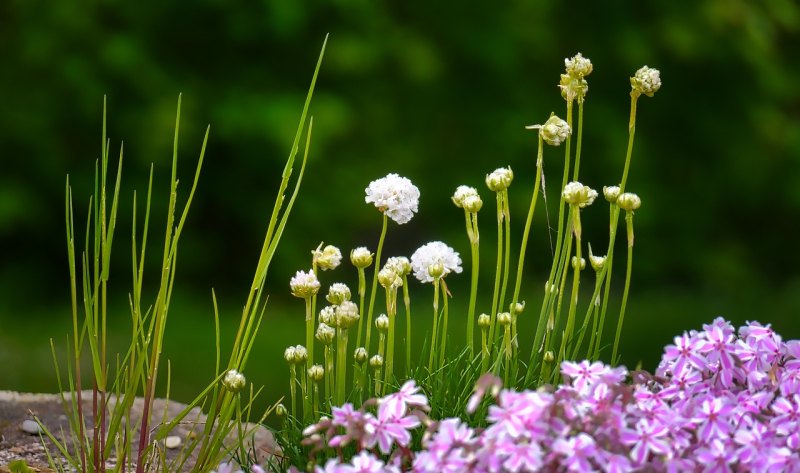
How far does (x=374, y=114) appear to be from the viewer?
6273mm

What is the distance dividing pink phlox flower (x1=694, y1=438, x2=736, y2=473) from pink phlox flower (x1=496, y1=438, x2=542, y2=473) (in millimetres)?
299

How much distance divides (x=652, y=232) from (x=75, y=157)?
12.7ft

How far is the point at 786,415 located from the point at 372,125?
4.80 metres

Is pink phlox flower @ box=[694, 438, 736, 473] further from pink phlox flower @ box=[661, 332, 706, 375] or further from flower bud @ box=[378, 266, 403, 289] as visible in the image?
flower bud @ box=[378, 266, 403, 289]

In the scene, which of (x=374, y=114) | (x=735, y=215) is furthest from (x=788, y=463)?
(x=735, y=215)

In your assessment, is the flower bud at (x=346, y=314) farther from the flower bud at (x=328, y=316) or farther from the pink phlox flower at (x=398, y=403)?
the pink phlox flower at (x=398, y=403)

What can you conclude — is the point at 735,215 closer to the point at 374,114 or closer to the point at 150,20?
the point at 374,114

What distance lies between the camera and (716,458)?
1.54 metres

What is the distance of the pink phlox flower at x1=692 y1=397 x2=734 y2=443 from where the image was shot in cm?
159

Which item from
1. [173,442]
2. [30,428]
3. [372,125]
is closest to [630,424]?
[173,442]

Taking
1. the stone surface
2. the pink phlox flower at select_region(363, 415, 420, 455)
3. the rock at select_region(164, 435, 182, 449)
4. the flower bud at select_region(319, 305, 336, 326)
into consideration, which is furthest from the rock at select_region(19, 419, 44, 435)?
the pink phlox flower at select_region(363, 415, 420, 455)

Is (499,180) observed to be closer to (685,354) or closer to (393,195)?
(393,195)

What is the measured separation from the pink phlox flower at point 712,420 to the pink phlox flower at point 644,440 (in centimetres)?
10

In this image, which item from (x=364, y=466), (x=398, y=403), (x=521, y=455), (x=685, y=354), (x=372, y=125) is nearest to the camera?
(x=521, y=455)
